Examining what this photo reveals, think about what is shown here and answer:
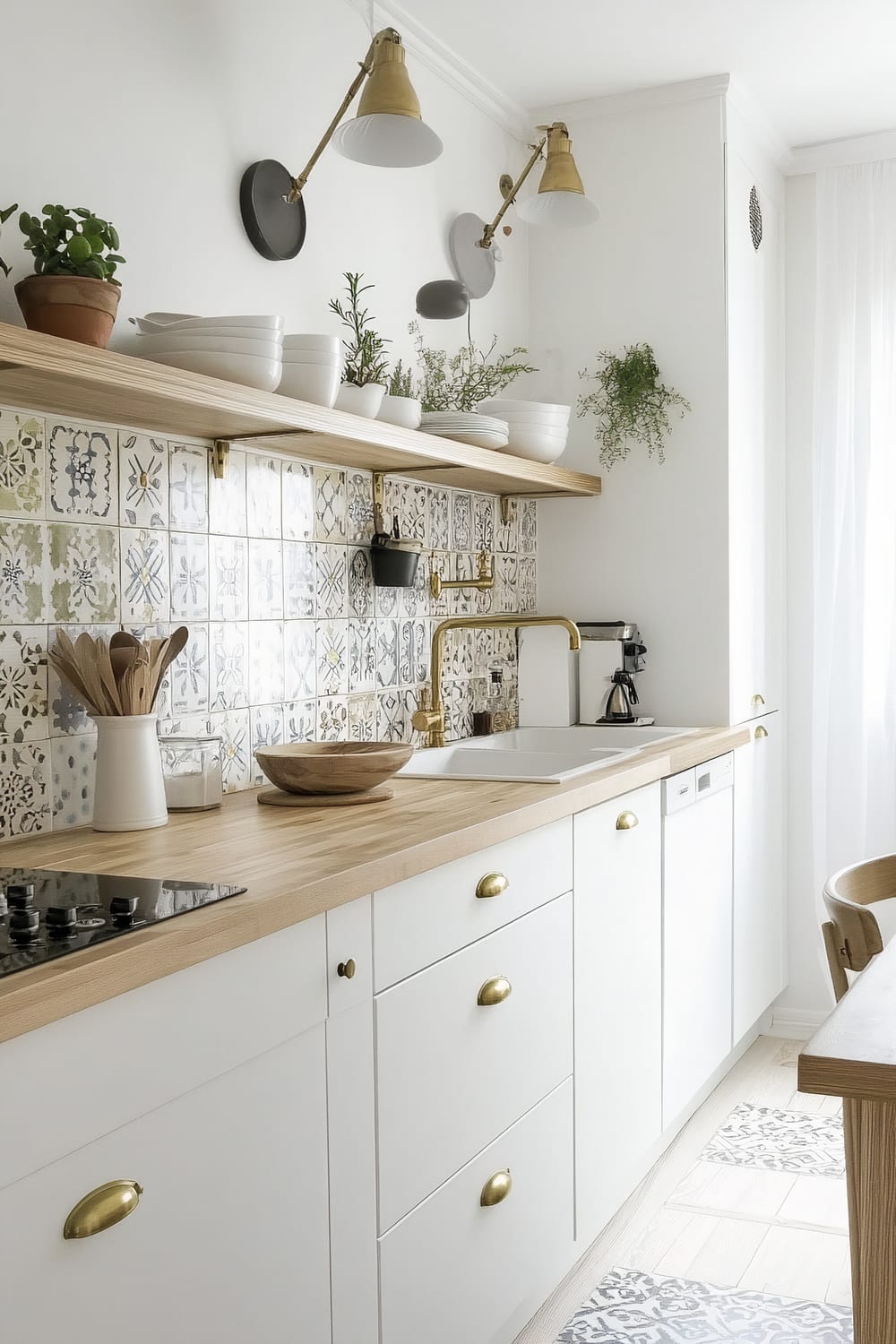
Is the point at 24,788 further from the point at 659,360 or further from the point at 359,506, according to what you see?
the point at 659,360

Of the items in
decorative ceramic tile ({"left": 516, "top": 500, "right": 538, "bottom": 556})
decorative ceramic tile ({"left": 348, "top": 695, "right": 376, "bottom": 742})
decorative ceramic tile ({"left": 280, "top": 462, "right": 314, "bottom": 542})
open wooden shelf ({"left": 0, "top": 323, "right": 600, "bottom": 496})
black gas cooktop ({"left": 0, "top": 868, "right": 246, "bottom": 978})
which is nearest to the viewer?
black gas cooktop ({"left": 0, "top": 868, "right": 246, "bottom": 978})

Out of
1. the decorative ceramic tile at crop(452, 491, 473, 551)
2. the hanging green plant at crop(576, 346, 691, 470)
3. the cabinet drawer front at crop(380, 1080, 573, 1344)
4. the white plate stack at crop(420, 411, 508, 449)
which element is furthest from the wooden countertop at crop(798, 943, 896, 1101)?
the hanging green plant at crop(576, 346, 691, 470)

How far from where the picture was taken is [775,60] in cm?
321

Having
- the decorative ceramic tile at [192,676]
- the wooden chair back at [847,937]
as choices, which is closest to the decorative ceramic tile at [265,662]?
the decorative ceramic tile at [192,676]

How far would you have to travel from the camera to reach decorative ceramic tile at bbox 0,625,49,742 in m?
1.86

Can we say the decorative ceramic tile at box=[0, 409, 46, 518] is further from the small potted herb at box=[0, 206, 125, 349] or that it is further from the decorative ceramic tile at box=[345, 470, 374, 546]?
the decorative ceramic tile at box=[345, 470, 374, 546]

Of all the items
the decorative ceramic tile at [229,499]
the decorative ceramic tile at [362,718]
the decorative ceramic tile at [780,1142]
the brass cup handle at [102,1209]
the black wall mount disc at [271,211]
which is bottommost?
the decorative ceramic tile at [780,1142]

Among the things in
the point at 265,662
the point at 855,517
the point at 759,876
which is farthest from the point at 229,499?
the point at 855,517

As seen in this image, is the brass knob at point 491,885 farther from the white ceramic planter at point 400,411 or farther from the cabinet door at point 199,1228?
the white ceramic planter at point 400,411

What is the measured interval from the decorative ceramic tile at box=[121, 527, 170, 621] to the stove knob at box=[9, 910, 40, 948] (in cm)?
90

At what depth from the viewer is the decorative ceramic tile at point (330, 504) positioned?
2633mm

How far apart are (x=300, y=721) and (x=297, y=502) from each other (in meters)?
0.45

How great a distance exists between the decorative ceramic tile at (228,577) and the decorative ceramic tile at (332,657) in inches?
10.8

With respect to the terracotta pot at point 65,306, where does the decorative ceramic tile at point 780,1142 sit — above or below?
below
